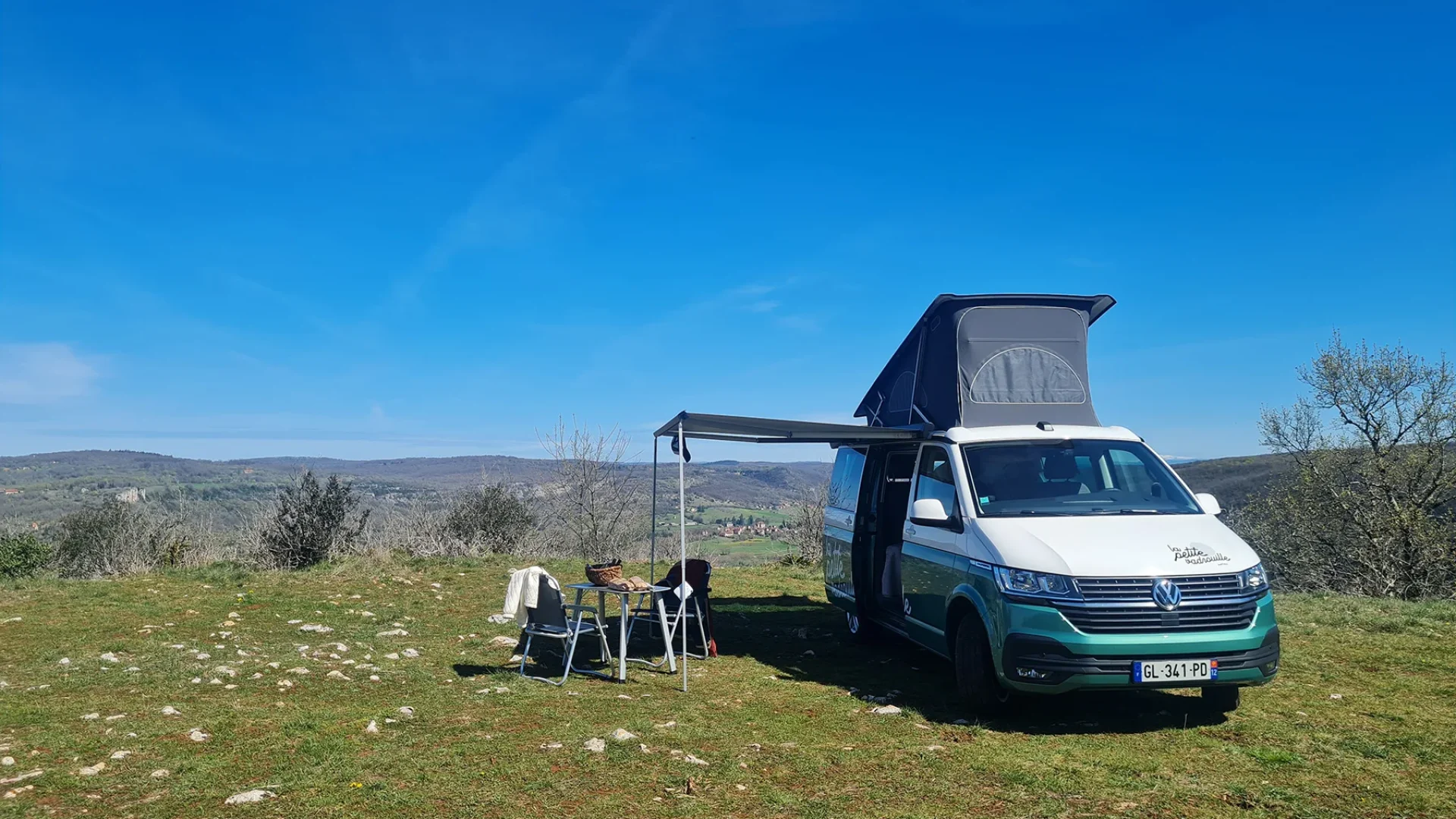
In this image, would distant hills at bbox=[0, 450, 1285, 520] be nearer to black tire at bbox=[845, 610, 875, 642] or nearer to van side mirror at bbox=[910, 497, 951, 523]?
black tire at bbox=[845, 610, 875, 642]

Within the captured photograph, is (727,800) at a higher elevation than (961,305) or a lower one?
lower

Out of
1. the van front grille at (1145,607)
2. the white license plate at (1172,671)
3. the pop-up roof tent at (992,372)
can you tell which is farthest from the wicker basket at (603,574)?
the white license plate at (1172,671)

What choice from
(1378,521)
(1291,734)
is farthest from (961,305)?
(1378,521)

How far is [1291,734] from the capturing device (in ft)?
19.2

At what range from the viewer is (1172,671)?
229 inches

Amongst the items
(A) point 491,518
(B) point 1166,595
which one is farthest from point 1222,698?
(A) point 491,518

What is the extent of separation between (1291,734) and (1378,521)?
21.9m

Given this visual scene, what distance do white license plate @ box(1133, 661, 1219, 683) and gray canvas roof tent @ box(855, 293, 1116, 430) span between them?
264cm

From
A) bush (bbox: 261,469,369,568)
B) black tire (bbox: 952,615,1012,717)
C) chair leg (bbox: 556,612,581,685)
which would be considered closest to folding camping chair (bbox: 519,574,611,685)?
chair leg (bbox: 556,612,581,685)

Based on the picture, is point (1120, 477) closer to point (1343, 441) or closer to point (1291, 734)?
point (1291, 734)

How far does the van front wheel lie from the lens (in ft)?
21.1

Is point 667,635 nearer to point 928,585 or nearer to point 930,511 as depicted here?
point 928,585

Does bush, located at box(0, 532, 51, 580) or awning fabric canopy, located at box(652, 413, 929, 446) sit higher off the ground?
awning fabric canopy, located at box(652, 413, 929, 446)

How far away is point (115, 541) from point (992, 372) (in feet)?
83.2
